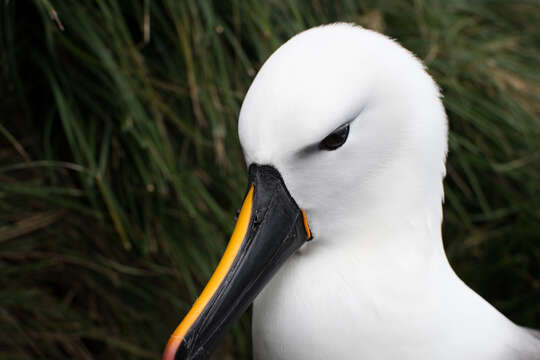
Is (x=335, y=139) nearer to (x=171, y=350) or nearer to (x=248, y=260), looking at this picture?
(x=248, y=260)

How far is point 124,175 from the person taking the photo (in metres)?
2.86

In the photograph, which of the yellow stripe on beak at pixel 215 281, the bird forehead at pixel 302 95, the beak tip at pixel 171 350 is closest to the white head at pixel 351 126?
the bird forehead at pixel 302 95

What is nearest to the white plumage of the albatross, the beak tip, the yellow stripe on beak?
the albatross

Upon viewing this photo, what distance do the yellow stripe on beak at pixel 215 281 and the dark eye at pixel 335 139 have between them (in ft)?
0.77

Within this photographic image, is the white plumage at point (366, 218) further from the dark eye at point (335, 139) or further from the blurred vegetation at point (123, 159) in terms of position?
the blurred vegetation at point (123, 159)

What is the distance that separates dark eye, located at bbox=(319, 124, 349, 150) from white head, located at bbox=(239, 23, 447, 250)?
0.6 inches

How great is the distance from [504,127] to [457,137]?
0.99 feet

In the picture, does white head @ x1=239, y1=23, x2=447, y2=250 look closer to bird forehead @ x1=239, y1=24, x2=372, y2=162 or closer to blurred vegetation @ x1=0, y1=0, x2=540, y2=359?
bird forehead @ x1=239, y1=24, x2=372, y2=162

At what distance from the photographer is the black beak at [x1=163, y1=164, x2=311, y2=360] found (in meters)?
1.57

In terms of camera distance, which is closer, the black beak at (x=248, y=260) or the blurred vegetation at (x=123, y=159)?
the black beak at (x=248, y=260)

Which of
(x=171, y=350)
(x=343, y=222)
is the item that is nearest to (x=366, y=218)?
(x=343, y=222)

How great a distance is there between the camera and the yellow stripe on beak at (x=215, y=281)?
1533 mm

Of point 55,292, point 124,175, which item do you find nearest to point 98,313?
point 55,292

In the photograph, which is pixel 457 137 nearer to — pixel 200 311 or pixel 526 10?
pixel 526 10
